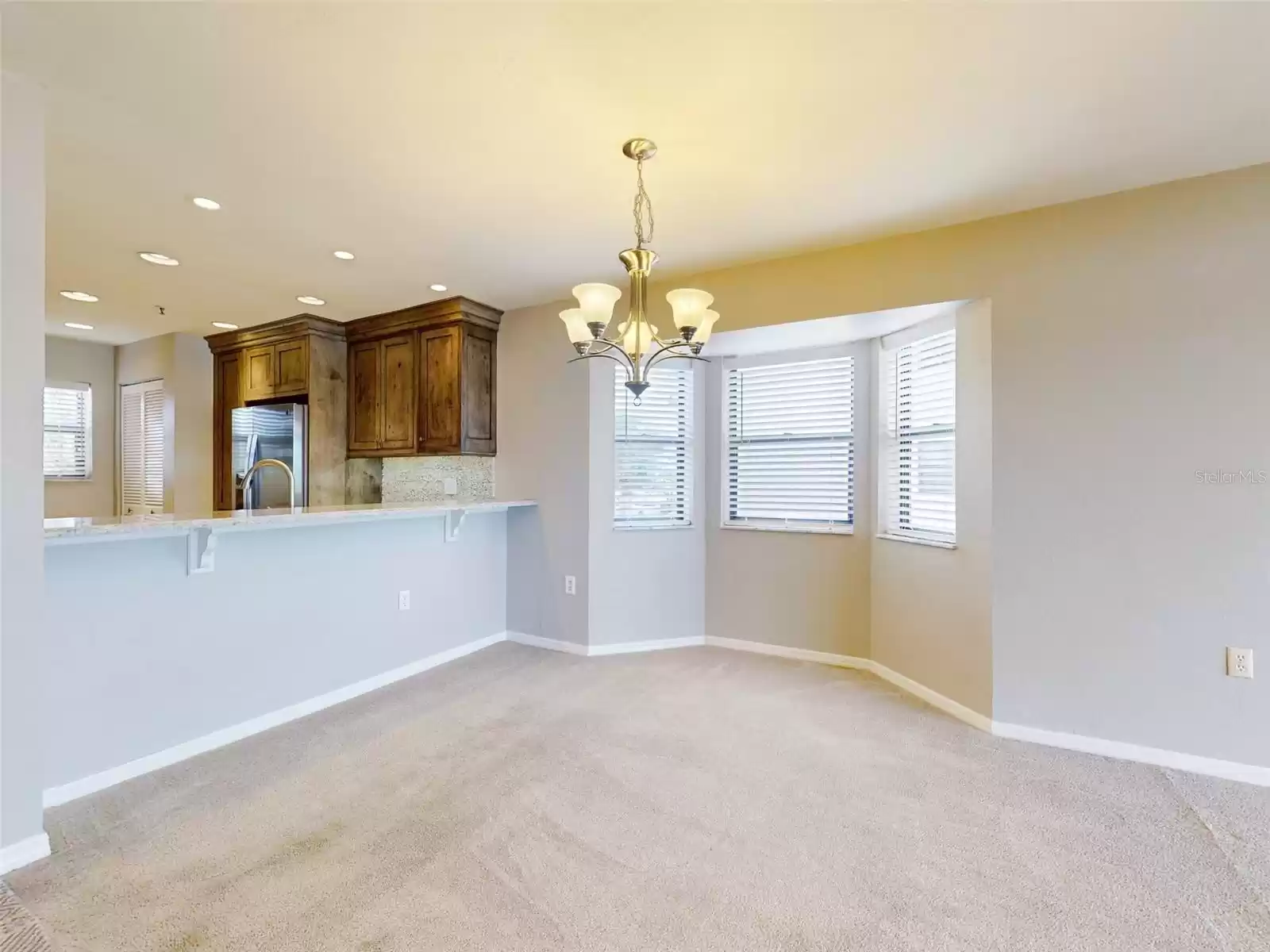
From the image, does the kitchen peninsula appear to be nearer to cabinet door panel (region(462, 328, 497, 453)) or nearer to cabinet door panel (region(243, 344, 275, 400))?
cabinet door panel (region(462, 328, 497, 453))

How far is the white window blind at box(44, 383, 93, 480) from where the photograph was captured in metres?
5.15

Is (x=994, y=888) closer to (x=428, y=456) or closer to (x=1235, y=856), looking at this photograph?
(x=1235, y=856)

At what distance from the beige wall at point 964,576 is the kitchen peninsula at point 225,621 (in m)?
2.59

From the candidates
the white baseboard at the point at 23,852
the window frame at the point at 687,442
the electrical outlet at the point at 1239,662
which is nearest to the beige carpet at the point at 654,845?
the white baseboard at the point at 23,852

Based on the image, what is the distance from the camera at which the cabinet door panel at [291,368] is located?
4.38 metres

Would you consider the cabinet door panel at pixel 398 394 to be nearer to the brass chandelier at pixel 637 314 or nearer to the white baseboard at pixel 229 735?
the white baseboard at pixel 229 735

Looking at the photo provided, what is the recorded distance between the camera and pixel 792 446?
3859 mm

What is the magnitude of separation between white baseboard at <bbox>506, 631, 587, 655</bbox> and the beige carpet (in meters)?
1.00

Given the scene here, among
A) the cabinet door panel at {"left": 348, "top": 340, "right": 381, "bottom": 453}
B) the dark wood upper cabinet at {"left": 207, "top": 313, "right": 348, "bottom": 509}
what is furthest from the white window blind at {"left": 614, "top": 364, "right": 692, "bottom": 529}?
the dark wood upper cabinet at {"left": 207, "top": 313, "right": 348, "bottom": 509}

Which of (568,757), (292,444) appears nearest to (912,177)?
(568,757)

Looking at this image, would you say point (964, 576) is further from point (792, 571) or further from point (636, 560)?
point (636, 560)

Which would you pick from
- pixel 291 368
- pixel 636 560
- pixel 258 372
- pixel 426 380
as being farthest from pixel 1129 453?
pixel 258 372

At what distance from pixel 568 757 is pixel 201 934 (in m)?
1.27

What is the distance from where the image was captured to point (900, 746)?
8.41 ft
